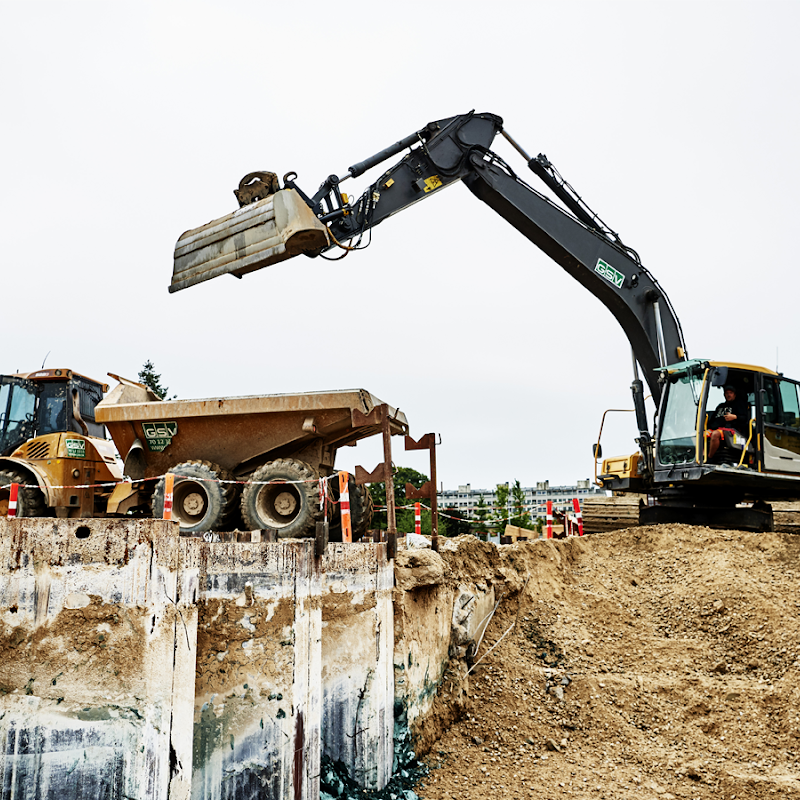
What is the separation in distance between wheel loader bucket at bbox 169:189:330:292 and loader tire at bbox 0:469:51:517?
3.31 meters

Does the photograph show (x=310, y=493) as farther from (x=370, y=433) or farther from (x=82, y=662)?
(x=82, y=662)

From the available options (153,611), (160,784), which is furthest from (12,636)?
(160,784)

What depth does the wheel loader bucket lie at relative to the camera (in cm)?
961

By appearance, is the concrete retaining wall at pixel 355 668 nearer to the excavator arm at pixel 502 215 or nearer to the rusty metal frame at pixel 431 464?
the rusty metal frame at pixel 431 464

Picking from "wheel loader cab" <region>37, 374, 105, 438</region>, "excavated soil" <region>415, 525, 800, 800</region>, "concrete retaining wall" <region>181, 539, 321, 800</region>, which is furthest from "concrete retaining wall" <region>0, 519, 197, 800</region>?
"wheel loader cab" <region>37, 374, 105, 438</region>

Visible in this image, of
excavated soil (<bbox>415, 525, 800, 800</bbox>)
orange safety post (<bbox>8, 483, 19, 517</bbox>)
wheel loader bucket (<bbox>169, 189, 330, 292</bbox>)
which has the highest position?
wheel loader bucket (<bbox>169, 189, 330, 292</bbox>)

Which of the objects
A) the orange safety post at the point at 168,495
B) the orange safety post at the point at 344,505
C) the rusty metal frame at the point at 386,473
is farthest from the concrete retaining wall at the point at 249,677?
→ the orange safety post at the point at 168,495

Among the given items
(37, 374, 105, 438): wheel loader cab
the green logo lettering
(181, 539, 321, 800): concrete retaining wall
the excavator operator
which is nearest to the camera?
(181, 539, 321, 800): concrete retaining wall

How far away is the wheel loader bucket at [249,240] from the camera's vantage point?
31.5 ft

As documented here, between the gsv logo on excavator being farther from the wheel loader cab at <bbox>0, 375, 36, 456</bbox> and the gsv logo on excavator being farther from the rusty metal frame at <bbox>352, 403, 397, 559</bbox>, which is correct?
the wheel loader cab at <bbox>0, 375, 36, 456</bbox>

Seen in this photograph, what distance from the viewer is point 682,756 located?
7.48 meters

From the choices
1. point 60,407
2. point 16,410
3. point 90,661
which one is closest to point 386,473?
point 90,661

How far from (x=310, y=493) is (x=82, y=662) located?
353cm

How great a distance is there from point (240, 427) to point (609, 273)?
7.49m
